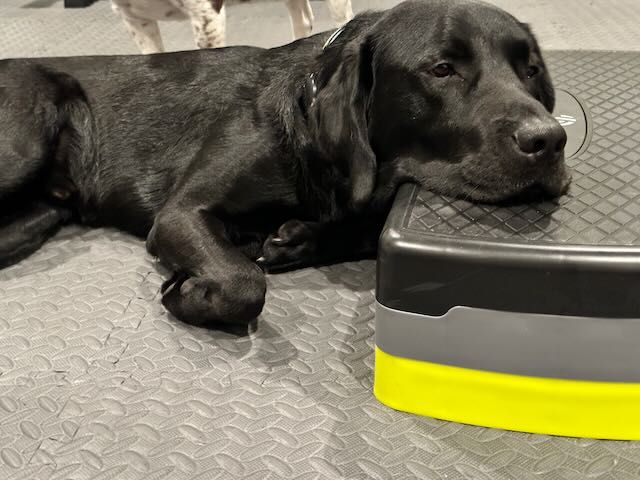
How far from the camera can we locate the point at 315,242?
58.8 inches

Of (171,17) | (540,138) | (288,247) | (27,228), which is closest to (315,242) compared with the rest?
(288,247)

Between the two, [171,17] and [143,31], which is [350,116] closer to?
[171,17]

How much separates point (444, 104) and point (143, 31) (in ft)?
5.57

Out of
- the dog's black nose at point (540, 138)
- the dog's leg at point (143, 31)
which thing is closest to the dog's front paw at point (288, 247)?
the dog's black nose at point (540, 138)

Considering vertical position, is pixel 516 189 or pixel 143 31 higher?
pixel 516 189

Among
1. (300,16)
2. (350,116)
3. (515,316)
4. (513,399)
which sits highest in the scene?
(350,116)

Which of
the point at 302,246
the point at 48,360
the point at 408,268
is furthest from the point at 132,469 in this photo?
the point at 302,246

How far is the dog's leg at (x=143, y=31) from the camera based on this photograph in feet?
8.39

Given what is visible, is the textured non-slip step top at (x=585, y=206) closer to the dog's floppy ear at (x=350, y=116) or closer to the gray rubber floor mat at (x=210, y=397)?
the dog's floppy ear at (x=350, y=116)

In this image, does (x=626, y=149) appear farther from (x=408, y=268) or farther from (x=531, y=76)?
(x=408, y=268)

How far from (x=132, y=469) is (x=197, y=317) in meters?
0.34

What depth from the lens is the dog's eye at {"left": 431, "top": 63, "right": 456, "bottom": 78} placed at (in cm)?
125

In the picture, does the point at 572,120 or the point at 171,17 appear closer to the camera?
the point at 572,120

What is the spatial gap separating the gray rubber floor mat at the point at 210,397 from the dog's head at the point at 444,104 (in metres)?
0.32
